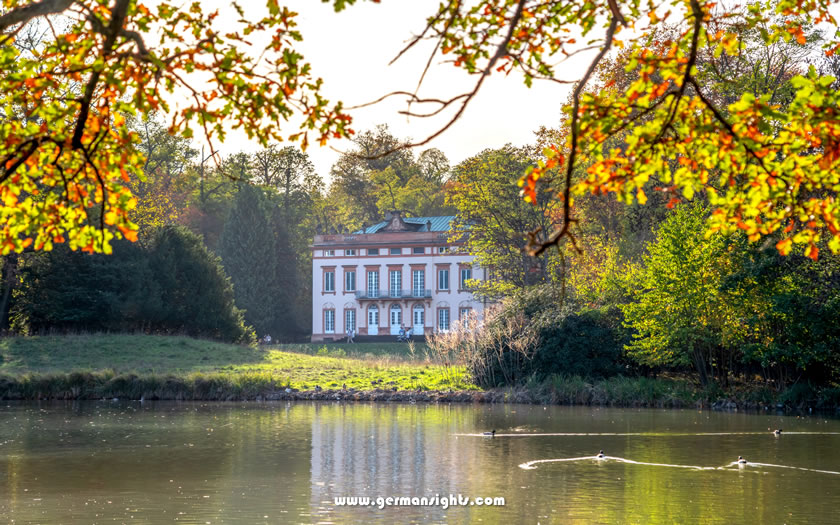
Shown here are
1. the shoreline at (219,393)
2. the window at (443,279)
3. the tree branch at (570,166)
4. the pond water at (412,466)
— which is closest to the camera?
the tree branch at (570,166)

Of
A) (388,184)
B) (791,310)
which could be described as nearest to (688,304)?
(791,310)

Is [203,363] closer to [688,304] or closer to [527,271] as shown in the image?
[527,271]

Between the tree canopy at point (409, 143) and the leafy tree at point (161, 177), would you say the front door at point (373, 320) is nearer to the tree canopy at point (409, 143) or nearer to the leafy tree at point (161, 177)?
the leafy tree at point (161, 177)

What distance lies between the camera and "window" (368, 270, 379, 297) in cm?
6378

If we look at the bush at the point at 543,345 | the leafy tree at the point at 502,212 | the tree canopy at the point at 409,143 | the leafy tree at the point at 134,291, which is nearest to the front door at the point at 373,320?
the leafy tree at the point at 134,291

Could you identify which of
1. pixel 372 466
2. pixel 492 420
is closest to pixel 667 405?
pixel 492 420

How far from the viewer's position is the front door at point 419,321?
6331cm

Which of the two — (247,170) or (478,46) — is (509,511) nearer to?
(478,46)

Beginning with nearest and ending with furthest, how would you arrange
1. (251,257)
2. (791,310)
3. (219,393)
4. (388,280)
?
(791,310)
(219,393)
(251,257)
(388,280)

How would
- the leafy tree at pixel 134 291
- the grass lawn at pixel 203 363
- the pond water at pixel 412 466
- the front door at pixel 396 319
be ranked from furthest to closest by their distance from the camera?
the front door at pixel 396 319
the leafy tree at pixel 134 291
the grass lawn at pixel 203 363
the pond water at pixel 412 466

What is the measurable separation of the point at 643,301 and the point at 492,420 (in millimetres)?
6037

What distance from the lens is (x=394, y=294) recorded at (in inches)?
2494

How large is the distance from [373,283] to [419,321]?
12.2ft

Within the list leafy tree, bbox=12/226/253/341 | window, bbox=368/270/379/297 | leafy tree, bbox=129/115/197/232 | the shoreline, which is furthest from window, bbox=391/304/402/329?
the shoreline
